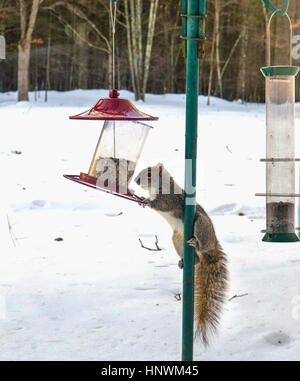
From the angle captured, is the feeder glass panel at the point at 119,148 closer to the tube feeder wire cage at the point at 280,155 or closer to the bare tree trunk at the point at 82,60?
the tube feeder wire cage at the point at 280,155

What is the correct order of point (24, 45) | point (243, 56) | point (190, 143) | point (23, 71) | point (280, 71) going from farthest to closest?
point (243, 56) < point (23, 71) < point (24, 45) < point (280, 71) < point (190, 143)

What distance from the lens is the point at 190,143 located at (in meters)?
1.97

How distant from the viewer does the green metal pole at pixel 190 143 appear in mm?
1956

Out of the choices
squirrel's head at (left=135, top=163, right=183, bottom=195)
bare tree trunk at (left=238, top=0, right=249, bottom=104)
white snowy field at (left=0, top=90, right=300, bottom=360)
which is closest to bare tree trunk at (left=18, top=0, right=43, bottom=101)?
white snowy field at (left=0, top=90, right=300, bottom=360)

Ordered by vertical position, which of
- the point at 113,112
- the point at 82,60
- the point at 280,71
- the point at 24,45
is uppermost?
the point at 82,60

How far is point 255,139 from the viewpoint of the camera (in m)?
9.82

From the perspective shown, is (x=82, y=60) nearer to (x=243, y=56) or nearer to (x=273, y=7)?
(x=243, y=56)

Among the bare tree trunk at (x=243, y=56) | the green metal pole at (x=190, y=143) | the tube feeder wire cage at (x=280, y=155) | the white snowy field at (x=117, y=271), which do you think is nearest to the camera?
the green metal pole at (x=190, y=143)

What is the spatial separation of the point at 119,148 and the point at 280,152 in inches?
54.8

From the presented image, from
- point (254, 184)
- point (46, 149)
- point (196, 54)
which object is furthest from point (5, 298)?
point (46, 149)

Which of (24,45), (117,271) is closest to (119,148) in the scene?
(117,271)

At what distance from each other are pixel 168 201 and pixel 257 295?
92 centimetres

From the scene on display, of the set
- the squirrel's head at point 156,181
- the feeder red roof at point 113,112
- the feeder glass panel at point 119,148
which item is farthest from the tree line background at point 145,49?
the feeder red roof at point 113,112

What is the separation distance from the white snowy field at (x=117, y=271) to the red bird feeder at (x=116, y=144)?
784mm
